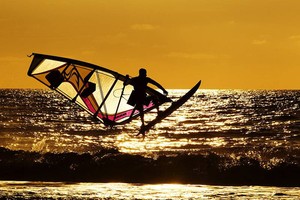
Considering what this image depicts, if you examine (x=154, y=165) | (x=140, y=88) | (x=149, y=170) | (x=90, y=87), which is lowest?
(x=149, y=170)

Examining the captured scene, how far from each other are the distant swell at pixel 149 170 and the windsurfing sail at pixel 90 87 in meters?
4.76

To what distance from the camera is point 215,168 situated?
22.8 metres

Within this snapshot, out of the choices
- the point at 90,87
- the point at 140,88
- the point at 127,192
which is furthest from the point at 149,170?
the point at 140,88

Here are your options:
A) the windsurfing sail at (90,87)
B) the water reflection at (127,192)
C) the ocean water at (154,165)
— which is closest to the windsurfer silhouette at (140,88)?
the windsurfing sail at (90,87)

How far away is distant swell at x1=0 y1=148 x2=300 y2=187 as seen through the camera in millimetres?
20938

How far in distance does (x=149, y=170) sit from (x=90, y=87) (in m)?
7.00

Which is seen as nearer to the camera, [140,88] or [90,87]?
[140,88]

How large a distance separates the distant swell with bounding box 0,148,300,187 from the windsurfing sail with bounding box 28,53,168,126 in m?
4.76

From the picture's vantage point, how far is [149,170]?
2248 cm

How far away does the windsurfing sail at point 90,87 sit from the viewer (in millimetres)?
16177

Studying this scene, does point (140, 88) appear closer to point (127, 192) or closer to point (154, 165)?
point (127, 192)

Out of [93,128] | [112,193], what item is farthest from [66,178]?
[93,128]

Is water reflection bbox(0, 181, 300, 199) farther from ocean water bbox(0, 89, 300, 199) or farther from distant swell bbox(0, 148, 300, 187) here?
distant swell bbox(0, 148, 300, 187)

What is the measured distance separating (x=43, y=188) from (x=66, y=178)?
14.7 feet
